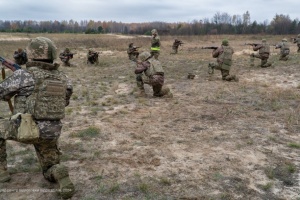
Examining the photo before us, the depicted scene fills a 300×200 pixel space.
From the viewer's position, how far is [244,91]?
12.2 metres

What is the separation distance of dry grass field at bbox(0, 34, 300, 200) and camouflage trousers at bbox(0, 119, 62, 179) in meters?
0.39

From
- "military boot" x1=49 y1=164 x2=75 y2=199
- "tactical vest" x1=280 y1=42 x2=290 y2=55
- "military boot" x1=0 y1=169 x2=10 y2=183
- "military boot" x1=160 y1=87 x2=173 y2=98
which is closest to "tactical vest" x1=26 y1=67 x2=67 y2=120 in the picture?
"military boot" x1=49 y1=164 x2=75 y2=199

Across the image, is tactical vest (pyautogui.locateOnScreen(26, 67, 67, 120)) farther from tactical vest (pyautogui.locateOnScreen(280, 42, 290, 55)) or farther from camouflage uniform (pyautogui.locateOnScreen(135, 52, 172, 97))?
tactical vest (pyautogui.locateOnScreen(280, 42, 290, 55))

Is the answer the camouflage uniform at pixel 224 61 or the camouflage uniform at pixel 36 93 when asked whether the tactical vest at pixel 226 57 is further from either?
the camouflage uniform at pixel 36 93

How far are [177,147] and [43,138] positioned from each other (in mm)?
2932

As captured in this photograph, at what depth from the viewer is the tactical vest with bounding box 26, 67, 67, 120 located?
450 cm

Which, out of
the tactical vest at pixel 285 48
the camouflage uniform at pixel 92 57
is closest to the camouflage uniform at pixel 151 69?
the camouflage uniform at pixel 92 57

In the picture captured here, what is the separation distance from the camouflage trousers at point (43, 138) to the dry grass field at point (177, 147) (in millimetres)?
386

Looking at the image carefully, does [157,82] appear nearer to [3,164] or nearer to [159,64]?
[159,64]

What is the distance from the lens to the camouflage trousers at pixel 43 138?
4.59 metres

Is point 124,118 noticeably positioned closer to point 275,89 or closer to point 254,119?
point 254,119

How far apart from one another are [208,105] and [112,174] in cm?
541

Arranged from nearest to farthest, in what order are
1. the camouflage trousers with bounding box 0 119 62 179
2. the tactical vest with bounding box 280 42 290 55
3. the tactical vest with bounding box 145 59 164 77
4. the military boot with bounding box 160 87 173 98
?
1. the camouflage trousers with bounding box 0 119 62 179
2. the tactical vest with bounding box 145 59 164 77
3. the military boot with bounding box 160 87 173 98
4. the tactical vest with bounding box 280 42 290 55

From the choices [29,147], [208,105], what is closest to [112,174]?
[29,147]
